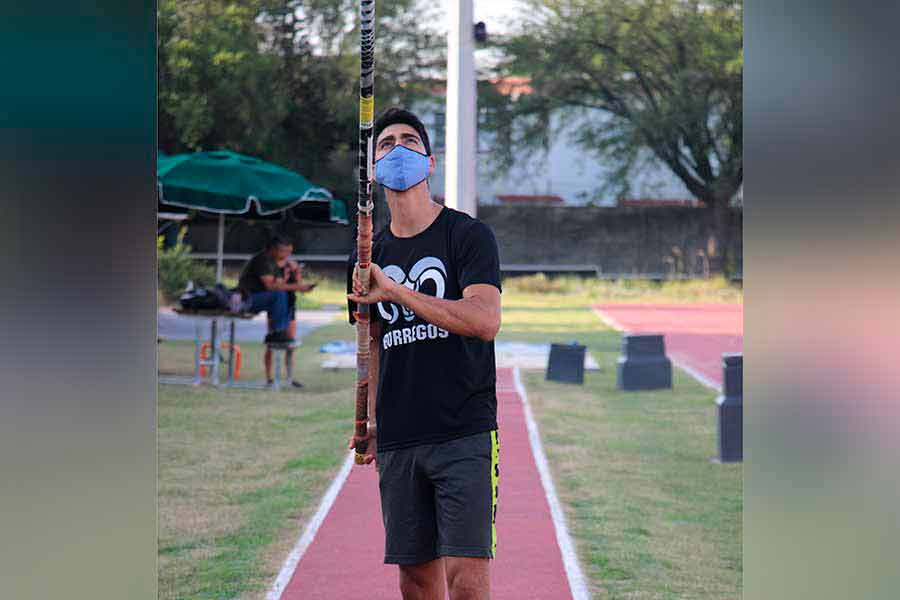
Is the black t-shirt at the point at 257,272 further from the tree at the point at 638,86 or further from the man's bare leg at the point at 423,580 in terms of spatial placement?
the tree at the point at 638,86

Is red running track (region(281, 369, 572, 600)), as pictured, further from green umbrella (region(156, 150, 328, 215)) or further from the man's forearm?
green umbrella (region(156, 150, 328, 215))

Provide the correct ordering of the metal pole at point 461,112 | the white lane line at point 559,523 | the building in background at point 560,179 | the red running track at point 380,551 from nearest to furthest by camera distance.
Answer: the red running track at point 380,551
the white lane line at point 559,523
the metal pole at point 461,112
the building in background at point 560,179

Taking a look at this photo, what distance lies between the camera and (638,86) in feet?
145

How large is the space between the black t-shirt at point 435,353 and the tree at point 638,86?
38.2m

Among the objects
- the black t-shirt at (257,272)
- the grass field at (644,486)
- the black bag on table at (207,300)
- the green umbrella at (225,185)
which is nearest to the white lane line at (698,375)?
the grass field at (644,486)

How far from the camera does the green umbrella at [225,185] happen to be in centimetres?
1758

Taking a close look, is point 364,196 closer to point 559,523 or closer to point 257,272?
point 559,523

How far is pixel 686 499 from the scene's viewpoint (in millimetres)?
10109

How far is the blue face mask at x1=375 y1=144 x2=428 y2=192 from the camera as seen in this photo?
4766mm

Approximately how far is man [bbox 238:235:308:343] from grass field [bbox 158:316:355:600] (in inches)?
36.5

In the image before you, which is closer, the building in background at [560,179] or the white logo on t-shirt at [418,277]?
the white logo on t-shirt at [418,277]
